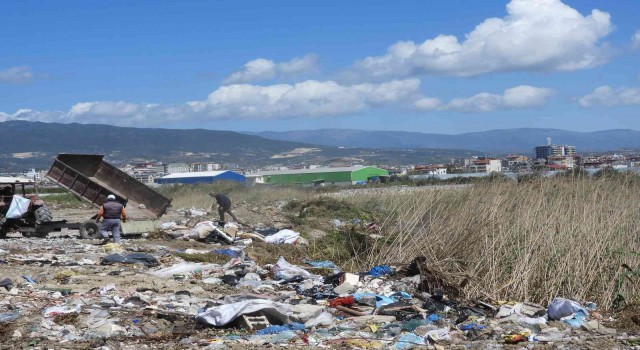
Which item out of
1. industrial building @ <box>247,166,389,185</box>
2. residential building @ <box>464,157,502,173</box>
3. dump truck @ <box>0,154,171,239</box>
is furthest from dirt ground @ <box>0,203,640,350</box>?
industrial building @ <box>247,166,389,185</box>

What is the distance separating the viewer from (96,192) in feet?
67.1

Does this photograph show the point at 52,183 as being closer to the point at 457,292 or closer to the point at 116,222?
the point at 116,222

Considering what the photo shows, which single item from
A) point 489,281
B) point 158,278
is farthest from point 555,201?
point 158,278

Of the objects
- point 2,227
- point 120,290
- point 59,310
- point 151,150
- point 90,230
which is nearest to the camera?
point 59,310

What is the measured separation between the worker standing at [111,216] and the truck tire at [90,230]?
174cm

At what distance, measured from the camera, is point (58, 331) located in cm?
864

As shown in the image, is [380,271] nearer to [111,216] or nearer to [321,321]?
Result: [321,321]

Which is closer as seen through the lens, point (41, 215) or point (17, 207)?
point (17, 207)

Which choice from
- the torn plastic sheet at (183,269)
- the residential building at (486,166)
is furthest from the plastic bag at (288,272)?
the residential building at (486,166)

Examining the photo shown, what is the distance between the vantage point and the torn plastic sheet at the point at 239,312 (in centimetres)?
899

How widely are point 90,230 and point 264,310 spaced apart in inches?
404

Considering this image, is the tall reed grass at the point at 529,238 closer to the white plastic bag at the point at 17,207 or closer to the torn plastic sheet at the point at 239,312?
the torn plastic sheet at the point at 239,312

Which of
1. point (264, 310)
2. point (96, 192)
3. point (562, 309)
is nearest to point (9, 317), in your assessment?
point (264, 310)

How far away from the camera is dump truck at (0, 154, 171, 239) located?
1827cm
